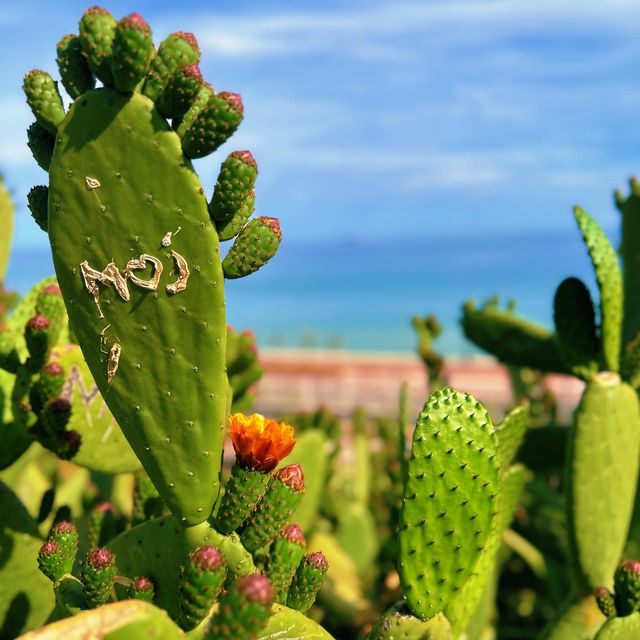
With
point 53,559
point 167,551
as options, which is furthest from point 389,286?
point 53,559

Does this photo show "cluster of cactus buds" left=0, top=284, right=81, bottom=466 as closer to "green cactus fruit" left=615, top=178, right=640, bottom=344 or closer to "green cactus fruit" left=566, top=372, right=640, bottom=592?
"green cactus fruit" left=566, top=372, right=640, bottom=592

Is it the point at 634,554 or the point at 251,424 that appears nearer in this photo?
the point at 251,424

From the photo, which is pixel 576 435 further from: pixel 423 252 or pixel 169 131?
pixel 423 252

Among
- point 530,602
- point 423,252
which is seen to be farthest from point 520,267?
point 530,602

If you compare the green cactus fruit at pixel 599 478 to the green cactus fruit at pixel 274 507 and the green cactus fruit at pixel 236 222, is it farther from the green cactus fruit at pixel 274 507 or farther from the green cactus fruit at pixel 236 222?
the green cactus fruit at pixel 236 222

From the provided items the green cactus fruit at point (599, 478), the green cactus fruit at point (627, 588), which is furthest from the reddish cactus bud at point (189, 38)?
the green cactus fruit at point (599, 478)

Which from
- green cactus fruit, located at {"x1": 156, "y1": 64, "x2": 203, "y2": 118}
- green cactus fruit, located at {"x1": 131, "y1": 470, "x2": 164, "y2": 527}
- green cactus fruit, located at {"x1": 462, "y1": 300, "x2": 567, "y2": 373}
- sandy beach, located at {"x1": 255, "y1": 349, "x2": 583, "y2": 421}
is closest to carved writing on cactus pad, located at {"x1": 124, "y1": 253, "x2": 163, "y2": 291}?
green cactus fruit, located at {"x1": 156, "y1": 64, "x2": 203, "y2": 118}
